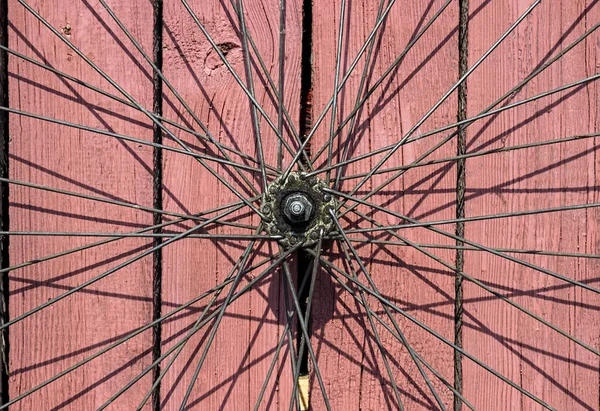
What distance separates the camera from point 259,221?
0.90 metres

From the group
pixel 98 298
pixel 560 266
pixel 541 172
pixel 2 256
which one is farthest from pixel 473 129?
pixel 2 256

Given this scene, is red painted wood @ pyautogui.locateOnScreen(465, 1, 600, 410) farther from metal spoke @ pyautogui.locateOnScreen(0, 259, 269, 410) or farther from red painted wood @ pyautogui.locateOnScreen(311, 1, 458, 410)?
metal spoke @ pyautogui.locateOnScreen(0, 259, 269, 410)

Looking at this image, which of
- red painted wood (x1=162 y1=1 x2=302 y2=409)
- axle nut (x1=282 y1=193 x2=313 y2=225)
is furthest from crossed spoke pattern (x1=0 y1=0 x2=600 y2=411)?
axle nut (x1=282 y1=193 x2=313 y2=225)

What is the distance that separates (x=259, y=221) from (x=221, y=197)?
0.08 meters

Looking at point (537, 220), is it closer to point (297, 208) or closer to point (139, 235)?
point (297, 208)

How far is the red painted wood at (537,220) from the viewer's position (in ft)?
3.00

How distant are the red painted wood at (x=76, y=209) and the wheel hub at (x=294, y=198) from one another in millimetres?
243

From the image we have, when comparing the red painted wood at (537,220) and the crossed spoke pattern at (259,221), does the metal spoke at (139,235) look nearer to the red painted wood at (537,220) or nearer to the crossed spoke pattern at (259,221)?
the crossed spoke pattern at (259,221)

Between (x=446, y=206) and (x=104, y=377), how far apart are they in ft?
2.18

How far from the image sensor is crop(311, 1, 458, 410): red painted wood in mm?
913

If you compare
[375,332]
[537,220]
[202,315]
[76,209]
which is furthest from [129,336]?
[537,220]

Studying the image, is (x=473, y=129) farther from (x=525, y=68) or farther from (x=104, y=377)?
(x=104, y=377)

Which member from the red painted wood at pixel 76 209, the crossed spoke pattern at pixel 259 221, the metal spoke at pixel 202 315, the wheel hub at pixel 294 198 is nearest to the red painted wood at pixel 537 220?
the crossed spoke pattern at pixel 259 221

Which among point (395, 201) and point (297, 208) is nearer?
point (297, 208)
